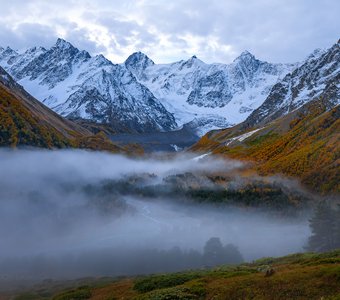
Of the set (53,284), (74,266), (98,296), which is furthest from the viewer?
(74,266)

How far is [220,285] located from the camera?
149ft

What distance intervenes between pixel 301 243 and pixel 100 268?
6669 cm

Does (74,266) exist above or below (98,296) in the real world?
above

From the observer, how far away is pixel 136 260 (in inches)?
6535

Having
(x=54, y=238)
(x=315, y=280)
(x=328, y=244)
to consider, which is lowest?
(x=315, y=280)

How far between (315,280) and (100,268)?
12037 centimetres

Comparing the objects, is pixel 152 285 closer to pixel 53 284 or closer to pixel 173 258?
pixel 53 284

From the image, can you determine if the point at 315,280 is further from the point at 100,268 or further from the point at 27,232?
the point at 27,232

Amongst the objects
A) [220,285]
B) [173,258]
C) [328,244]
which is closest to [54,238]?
[173,258]

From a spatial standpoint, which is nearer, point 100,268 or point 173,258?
point 100,268

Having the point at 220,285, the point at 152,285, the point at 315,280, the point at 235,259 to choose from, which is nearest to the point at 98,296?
the point at 152,285

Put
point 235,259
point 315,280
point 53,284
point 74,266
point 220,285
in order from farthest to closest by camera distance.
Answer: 1. point 74,266
2. point 235,259
3. point 53,284
4. point 220,285
5. point 315,280

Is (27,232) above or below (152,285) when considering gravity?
above

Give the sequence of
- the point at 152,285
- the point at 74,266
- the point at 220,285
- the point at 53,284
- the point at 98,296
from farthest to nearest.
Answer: the point at 74,266, the point at 53,284, the point at 98,296, the point at 152,285, the point at 220,285
